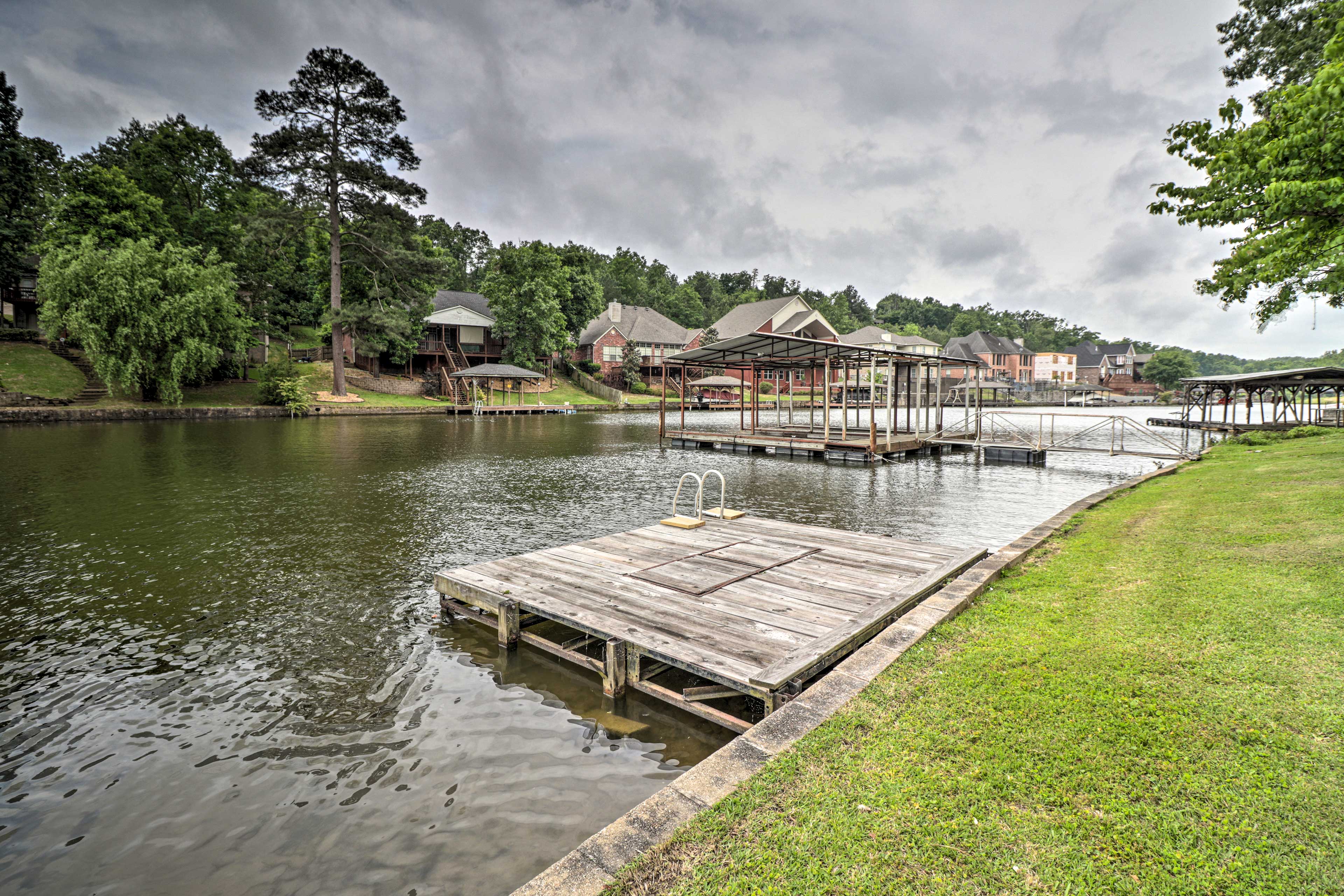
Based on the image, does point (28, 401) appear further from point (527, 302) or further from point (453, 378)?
point (527, 302)

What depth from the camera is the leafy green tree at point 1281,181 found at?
20.8ft

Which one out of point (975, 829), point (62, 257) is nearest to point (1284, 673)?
point (975, 829)

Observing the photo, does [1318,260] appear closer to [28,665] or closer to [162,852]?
[162,852]

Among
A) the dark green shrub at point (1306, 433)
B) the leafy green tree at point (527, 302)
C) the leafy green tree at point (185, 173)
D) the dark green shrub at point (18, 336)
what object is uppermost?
the leafy green tree at point (185, 173)

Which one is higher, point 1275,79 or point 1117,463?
point 1275,79

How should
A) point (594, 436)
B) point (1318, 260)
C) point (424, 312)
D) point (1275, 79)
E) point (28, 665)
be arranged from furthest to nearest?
point (424, 312)
point (594, 436)
point (1275, 79)
point (1318, 260)
point (28, 665)

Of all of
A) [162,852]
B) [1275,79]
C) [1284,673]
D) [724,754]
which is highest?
[1275,79]

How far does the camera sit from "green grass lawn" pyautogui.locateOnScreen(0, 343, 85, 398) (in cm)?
3180

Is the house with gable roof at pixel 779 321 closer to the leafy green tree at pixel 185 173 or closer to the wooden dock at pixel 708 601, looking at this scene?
the leafy green tree at pixel 185 173

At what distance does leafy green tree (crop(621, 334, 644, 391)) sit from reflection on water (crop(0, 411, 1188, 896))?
4931cm

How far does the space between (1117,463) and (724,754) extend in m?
26.3

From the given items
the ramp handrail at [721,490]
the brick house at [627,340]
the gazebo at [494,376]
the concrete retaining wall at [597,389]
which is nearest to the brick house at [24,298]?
the gazebo at [494,376]

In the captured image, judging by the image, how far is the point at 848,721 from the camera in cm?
374

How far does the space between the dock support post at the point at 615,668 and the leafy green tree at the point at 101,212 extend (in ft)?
151
